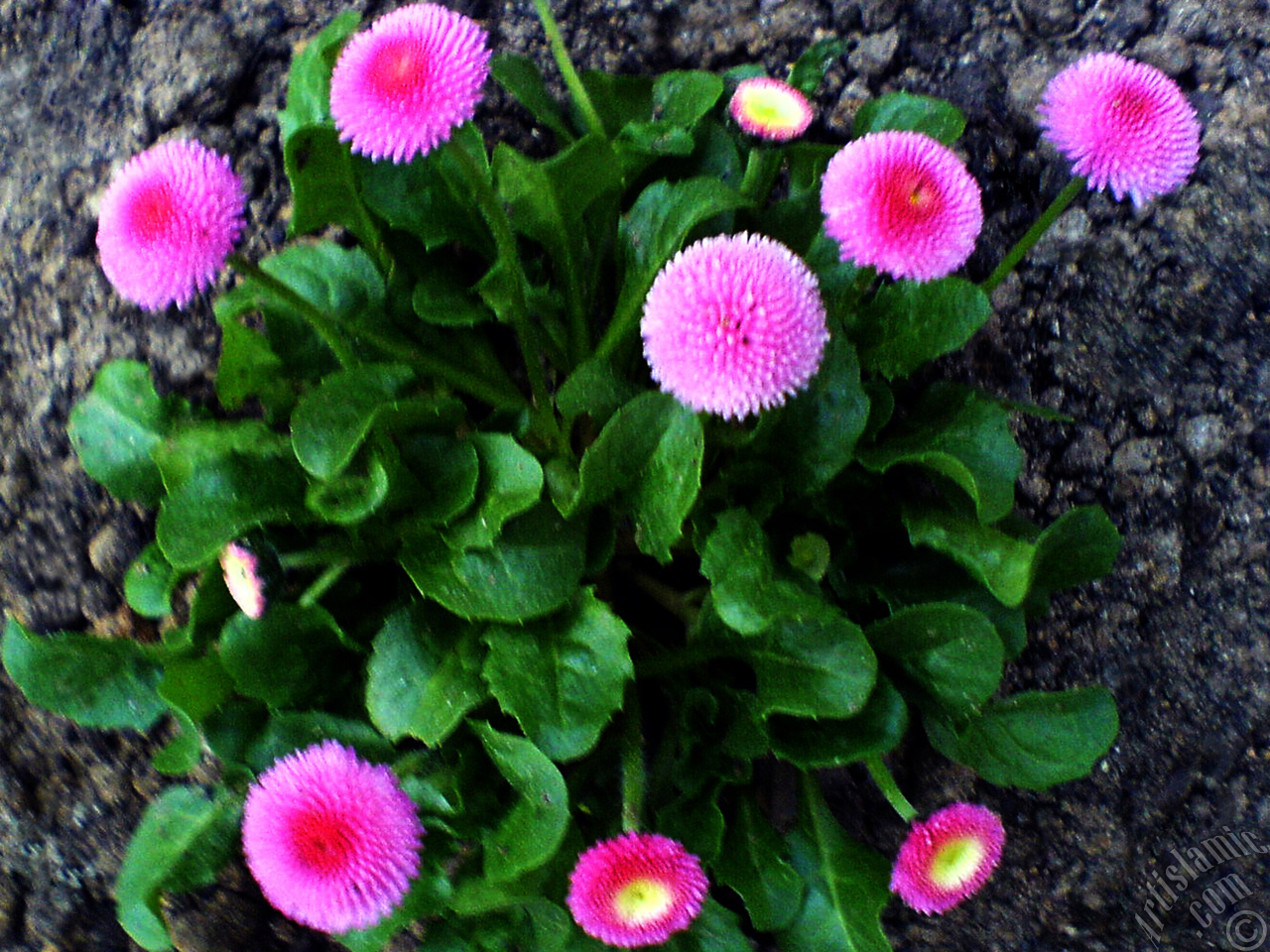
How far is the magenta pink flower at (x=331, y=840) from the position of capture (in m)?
1.02

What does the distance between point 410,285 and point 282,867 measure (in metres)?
0.73

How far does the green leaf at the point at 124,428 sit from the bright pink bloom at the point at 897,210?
2.86ft

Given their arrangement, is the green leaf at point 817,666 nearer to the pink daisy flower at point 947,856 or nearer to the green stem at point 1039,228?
the pink daisy flower at point 947,856

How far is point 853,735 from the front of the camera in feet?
3.96

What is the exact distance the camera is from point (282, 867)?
103 centimetres

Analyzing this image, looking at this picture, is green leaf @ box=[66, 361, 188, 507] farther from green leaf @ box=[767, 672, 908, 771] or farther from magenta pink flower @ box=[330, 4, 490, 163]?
green leaf @ box=[767, 672, 908, 771]

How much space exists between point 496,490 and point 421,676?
0.77 ft

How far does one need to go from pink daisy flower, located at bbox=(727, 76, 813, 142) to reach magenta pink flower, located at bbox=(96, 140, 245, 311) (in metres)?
0.60

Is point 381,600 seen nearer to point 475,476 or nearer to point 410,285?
point 475,476

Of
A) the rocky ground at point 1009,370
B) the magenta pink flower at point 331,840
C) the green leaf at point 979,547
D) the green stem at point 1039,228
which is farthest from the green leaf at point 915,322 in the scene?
the magenta pink flower at point 331,840

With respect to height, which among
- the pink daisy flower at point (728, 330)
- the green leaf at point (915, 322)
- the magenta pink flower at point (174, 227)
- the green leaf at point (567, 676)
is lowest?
the green leaf at point (567, 676)

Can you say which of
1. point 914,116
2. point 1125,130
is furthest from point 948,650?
point 914,116

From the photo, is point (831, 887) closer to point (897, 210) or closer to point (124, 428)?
point (897, 210)

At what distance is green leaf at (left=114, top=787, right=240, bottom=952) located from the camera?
1.25 meters
